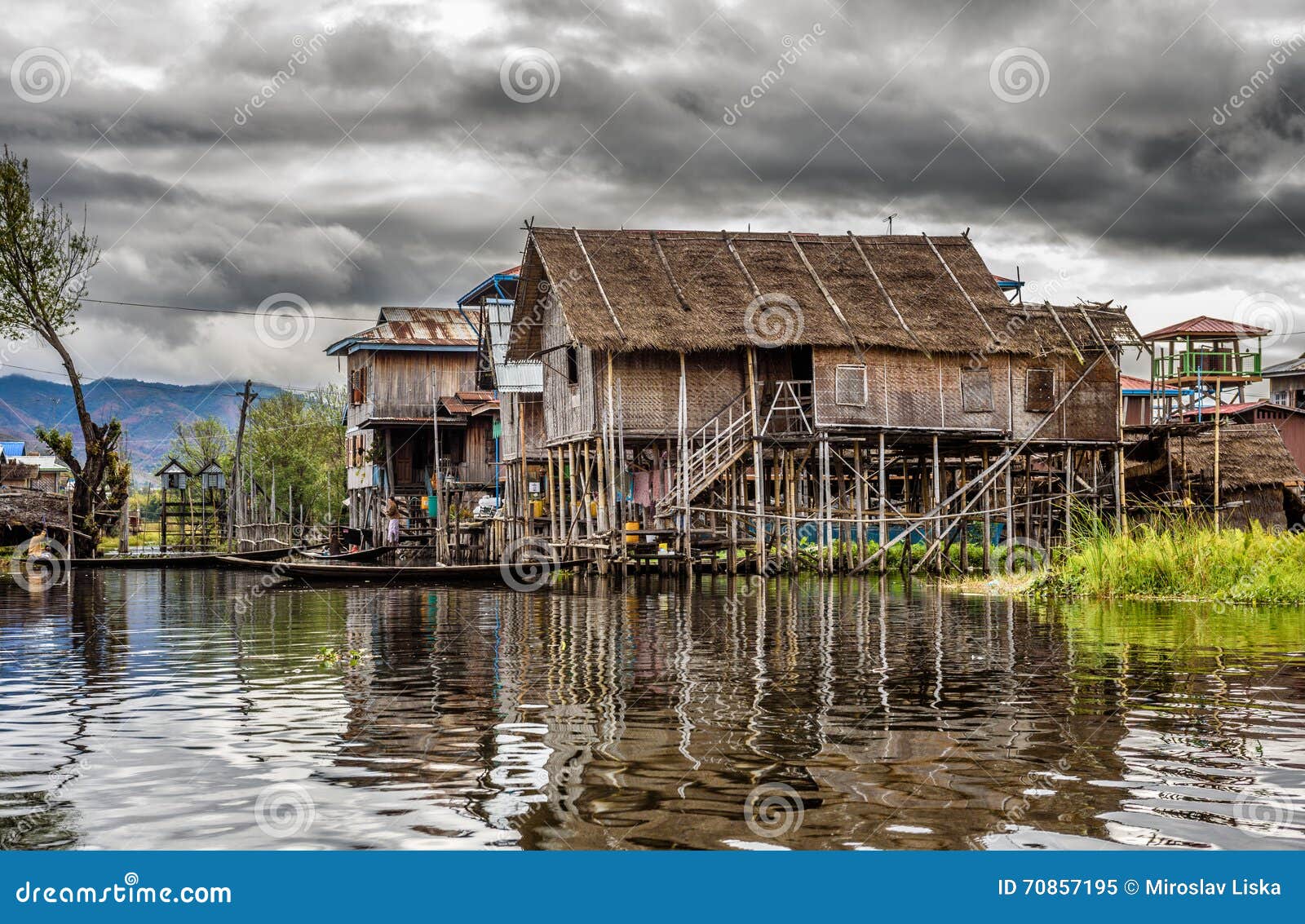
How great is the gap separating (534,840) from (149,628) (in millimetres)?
13226

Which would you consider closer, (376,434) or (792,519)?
(792,519)

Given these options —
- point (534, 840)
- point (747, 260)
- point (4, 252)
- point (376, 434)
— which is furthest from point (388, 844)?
point (376, 434)

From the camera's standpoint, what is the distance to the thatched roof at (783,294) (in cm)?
3059

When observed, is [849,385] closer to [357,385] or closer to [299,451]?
[357,385]

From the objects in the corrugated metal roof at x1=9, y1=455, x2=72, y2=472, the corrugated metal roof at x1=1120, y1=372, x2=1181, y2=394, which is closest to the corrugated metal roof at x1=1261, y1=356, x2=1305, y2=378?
the corrugated metal roof at x1=1120, y1=372, x2=1181, y2=394

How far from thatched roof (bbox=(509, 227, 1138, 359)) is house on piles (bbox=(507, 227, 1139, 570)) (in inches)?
2.1

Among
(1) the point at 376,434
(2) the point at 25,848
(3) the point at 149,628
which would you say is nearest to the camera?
(2) the point at 25,848

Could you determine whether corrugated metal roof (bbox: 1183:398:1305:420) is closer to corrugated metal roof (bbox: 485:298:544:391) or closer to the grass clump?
corrugated metal roof (bbox: 485:298:544:391)

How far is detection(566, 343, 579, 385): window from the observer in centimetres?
3319

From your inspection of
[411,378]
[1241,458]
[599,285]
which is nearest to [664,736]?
[599,285]

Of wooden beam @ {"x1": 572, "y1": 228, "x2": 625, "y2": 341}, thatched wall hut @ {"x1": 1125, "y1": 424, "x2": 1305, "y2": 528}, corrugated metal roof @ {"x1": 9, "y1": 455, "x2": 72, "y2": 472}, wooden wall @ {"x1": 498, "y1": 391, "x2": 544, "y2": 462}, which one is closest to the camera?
wooden beam @ {"x1": 572, "y1": 228, "x2": 625, "y2": 341}

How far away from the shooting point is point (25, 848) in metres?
6.09

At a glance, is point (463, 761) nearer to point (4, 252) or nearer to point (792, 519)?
point (792, 519)

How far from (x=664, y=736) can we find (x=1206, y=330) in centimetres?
3174
